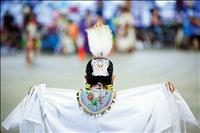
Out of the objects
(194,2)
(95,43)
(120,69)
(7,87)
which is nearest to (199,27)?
(194,2)

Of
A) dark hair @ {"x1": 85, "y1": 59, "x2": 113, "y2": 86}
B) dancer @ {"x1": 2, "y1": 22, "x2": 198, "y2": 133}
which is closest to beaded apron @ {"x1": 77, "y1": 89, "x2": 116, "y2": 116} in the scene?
dancer @ {"x1": 2, "y1": 22, "x2": 198, "y2": 133}

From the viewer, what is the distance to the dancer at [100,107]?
18.0ft

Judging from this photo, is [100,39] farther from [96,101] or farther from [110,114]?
[110,114]

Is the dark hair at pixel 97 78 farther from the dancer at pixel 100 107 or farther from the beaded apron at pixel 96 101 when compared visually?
the beaded apron at pixel 96 101

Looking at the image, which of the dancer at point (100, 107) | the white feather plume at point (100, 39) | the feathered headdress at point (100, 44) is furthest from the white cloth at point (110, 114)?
the white feather plume at point (100, 39)

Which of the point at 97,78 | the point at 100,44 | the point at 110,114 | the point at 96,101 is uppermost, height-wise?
the point at 100,44

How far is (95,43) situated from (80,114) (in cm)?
72

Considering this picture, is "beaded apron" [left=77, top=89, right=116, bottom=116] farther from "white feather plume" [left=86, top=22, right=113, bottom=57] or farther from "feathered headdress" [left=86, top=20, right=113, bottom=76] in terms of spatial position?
"white feather plume" [left=86, top=22, right=113, bottom=57]

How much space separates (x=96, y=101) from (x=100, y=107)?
73mm

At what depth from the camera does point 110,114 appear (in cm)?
554

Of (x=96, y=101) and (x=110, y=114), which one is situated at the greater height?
(x=96, y=101)

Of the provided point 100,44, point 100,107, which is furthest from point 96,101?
point 100,44

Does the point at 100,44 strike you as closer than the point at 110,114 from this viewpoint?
No

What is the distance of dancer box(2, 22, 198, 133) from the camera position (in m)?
5.50
